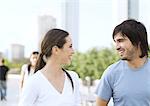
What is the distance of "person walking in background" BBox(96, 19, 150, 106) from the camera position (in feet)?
5.92

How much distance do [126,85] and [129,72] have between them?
0.06 m

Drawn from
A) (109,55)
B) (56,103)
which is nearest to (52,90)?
(56,103)

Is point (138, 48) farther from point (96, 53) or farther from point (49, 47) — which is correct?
point (96, 53)

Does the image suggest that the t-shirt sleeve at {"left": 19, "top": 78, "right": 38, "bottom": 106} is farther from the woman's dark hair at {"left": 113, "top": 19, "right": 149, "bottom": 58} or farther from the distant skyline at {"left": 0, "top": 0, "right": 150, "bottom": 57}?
the distant skyline at {"left": 0, "top": 0, "right": 150, "bottom": 57}

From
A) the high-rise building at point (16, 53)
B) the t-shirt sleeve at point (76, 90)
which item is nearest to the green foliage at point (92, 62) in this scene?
the t-shirt sleeve at point (76, 90)

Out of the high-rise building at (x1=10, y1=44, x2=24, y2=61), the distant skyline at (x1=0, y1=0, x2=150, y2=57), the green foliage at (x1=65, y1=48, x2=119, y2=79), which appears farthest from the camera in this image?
the high-rise building at (x1=10, y1=44, x2=24, y2=61)

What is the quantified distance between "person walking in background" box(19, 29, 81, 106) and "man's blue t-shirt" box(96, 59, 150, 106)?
16cm

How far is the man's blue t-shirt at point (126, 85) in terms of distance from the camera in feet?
5.93

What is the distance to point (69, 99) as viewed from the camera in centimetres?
193

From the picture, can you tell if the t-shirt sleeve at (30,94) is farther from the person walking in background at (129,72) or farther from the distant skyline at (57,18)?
the distant skyline at (57,18)

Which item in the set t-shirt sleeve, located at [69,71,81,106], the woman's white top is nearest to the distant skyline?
t-shirt sleeve, located at [69,71,81,106]

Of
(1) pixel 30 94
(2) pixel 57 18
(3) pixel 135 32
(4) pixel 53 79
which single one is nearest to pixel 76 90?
(4) pixel 53 79

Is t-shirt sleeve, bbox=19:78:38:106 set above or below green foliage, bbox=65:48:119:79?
above

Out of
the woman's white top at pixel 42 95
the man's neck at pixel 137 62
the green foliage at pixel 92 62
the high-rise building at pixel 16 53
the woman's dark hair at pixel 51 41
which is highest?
the woman's dark hair at pixel 51 41
